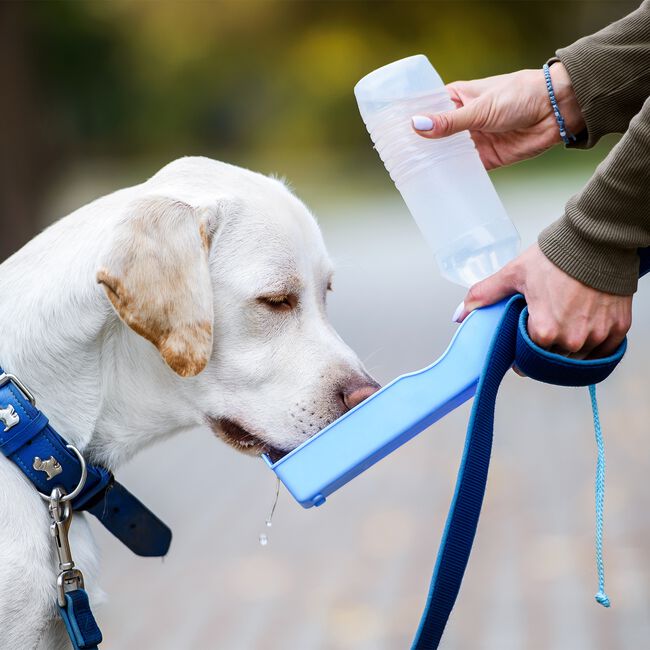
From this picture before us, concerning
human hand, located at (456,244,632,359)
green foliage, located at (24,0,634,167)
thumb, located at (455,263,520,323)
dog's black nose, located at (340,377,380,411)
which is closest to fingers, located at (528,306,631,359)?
human hand, located at (456,244,632,359)

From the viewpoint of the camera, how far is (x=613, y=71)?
102 inches

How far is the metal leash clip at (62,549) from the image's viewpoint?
2.18 meters

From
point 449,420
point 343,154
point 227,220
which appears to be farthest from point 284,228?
point 343,154

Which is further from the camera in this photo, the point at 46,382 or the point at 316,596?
the point at 316,596

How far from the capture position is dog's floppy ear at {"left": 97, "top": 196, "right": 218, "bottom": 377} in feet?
7.25

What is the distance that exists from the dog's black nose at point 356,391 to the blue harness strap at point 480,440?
0.45 m

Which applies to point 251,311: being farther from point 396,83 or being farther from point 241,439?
point 396,83

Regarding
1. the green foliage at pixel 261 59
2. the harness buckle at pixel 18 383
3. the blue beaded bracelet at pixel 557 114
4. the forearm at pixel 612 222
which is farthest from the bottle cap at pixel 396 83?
the green foliage at pixel 261 59

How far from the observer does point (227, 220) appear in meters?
2.48

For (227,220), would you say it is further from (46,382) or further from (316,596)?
(316,596)

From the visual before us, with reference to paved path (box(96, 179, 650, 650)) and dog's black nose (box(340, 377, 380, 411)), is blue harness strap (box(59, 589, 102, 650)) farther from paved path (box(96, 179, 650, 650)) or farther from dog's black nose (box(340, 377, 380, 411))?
paved path (box(96, 179, 650, 650))

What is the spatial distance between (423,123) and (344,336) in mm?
6335

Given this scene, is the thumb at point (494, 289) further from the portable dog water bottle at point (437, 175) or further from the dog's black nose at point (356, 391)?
the portable dog water bottle at point (437, 175)

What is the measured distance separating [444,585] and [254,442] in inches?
28.2
